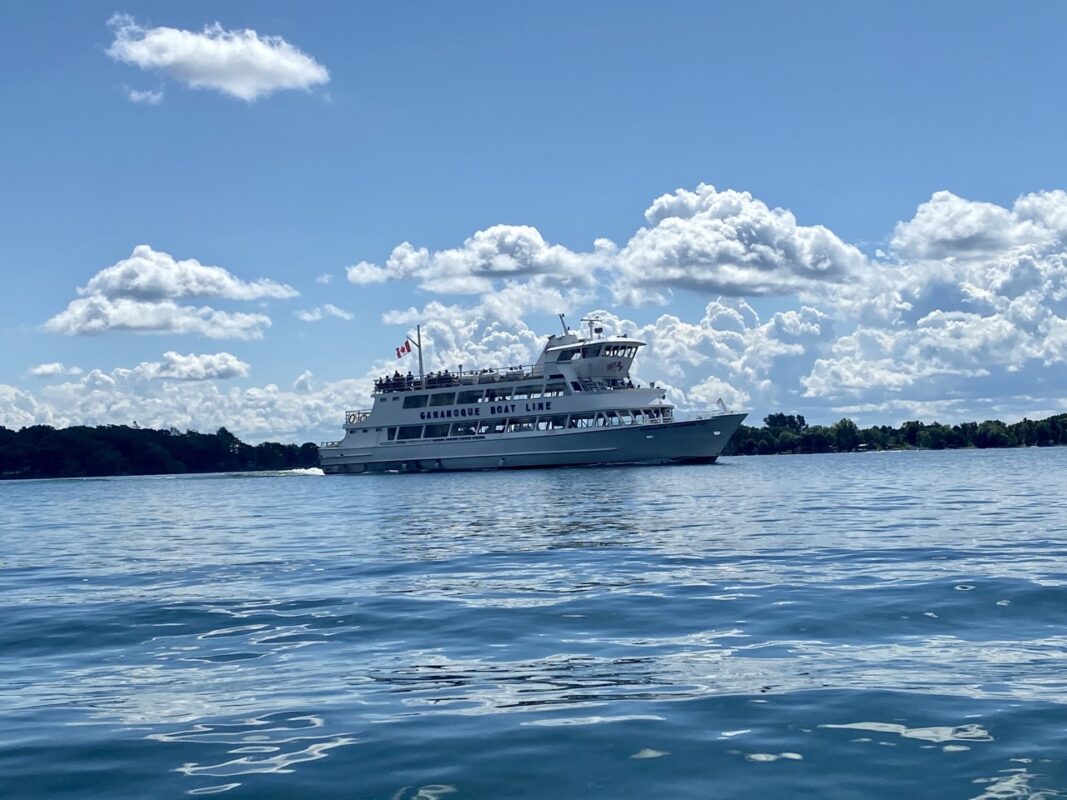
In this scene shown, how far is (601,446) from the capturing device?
72.3 metres

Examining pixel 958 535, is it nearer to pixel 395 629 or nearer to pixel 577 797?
pixel 395 629

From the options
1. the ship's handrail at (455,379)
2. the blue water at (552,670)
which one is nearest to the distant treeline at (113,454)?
the ship's handrail at (455,379)

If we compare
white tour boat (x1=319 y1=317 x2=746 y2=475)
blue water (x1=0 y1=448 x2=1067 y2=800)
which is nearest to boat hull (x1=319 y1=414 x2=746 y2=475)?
white tour boat (x1=319 y1=317 x2=746 y2=475)

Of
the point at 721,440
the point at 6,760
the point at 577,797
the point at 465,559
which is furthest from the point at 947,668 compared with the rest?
the point at 721,440

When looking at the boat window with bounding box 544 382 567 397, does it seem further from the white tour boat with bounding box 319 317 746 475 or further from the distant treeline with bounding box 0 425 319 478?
the distant treeline with bounding box 0 425 319 478

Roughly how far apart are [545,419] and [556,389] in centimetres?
233

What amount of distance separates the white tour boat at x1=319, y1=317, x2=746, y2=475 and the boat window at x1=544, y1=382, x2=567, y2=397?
9 centimetres

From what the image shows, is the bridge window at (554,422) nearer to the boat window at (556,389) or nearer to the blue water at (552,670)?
the boat window at (556,389)

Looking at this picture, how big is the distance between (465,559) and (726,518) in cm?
902

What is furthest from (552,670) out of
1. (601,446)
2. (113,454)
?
(113,454)

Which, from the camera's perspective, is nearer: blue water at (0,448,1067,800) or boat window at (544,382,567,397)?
blue water at (0,448,1067,800)

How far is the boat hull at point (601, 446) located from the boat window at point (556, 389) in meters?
3.30

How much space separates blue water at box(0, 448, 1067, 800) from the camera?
5598mm

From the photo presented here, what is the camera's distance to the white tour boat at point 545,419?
72.4 meters
